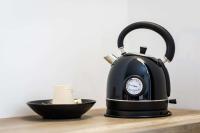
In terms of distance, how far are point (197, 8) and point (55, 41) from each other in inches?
20.1

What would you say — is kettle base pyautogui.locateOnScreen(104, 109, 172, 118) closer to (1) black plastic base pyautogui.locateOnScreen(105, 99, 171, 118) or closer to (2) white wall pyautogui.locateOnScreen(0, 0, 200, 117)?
(1) black plastic base pyautogui.locateOnScreen(105, 99, 171, 118)

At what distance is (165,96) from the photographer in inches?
44.9

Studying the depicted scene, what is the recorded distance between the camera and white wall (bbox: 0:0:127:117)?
114 centimetres

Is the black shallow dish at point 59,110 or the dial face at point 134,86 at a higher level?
the dial face at point 134,86

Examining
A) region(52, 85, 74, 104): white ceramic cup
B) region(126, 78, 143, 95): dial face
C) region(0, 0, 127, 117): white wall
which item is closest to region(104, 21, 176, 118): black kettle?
region(126, 78, 143, 95): dial face

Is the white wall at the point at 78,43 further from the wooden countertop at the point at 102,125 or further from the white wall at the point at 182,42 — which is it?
the wooden countertop at the point at 102,125

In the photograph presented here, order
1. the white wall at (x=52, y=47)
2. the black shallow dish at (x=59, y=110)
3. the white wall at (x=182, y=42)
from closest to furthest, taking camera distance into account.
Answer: the black shallow dish at (x=59, y=110) < the white wall at (x=52, y=47) < the white wall at (x=182, y=42)

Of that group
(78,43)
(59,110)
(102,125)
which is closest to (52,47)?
(78,43)

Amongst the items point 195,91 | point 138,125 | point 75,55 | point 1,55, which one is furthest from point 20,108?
point 195,91

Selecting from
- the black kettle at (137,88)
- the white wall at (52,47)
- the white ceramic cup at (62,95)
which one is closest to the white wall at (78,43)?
the white wall at (52,47)

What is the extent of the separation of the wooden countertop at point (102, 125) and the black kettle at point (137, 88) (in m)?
0.04

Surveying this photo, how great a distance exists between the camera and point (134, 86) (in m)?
1.08

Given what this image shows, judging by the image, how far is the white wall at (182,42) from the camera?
1346 mm

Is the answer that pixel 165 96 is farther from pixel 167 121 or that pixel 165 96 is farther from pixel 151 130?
pixel 151 130
